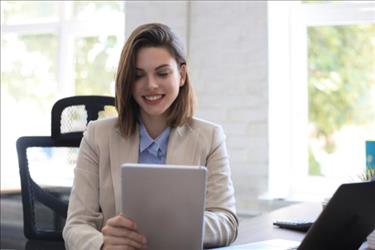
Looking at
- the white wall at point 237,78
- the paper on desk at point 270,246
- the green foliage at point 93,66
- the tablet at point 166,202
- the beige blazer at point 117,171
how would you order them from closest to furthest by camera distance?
the tablet at point 166,202, the paper on desk at point 270,246, the beige blazer at point 117,171, the white wall at point 237,78, the green foliage at point 93,66

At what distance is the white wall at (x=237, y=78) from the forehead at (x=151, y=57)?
45.6 inches

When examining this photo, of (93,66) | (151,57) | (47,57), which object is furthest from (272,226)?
(47,57)

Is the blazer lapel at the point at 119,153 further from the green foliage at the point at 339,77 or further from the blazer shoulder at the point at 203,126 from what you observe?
the green foliage at the point at 339,77

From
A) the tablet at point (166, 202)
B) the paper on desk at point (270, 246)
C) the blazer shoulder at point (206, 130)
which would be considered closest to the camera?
the tablet at point (166, 202)

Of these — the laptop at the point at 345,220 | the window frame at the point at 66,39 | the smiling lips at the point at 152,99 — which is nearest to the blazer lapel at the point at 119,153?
the smiling lips at the point at 152,99

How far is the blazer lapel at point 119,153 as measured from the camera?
4.35ft

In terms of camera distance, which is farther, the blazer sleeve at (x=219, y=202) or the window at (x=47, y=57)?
the window at (x=47, y=57)

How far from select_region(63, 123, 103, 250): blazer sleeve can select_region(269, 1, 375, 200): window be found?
4.18 ft

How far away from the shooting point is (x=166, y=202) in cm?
93

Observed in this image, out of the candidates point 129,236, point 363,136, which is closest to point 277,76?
point 363,136

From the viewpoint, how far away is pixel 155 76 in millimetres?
1333

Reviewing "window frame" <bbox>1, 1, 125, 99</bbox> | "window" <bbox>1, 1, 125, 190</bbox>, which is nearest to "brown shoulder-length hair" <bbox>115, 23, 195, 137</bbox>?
"window" <bbox>1, 1, 125, 190</bbox>

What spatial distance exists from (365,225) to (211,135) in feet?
1.64

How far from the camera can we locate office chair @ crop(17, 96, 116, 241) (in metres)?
1.70
